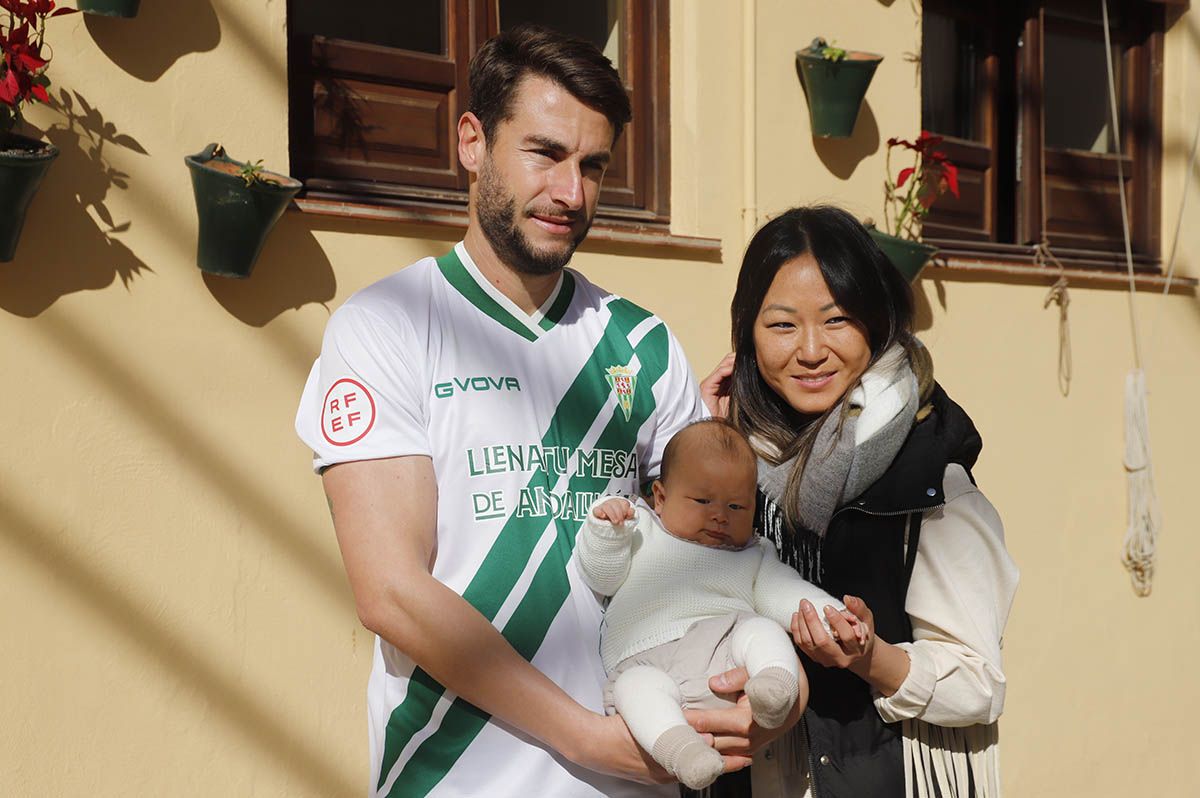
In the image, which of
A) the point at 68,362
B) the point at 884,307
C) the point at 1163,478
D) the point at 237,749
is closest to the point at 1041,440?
the point at 1163,478

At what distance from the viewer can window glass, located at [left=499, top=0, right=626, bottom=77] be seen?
13.5ft

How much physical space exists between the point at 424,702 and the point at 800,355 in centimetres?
98

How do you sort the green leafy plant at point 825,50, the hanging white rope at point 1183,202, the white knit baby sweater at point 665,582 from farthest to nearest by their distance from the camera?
1. the hanging white rope at point 1183,202
2. the green leafy plant at point 825,50
3. the white knit baby sweater at point 665,582

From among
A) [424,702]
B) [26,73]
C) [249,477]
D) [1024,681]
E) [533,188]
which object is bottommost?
[1024,681]

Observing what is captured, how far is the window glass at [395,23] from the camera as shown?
387 cm

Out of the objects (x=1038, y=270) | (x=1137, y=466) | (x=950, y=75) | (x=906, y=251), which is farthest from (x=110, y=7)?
(x=1137, y=466)

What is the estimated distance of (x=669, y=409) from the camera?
232 cm

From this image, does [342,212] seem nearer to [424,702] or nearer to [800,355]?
[800,355]

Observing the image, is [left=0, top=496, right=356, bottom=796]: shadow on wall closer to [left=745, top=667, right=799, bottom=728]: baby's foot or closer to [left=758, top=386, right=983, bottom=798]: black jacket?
[left=758, top=386, right=983, bottom=798]: black jacket

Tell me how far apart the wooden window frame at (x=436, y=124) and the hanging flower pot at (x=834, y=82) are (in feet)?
1.76

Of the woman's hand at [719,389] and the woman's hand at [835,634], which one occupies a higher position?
the woman's hand at [719,389]

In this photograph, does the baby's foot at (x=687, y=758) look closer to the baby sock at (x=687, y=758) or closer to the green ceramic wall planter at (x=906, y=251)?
the baby sock at (x=687, y=758)

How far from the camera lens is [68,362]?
309 centimetres

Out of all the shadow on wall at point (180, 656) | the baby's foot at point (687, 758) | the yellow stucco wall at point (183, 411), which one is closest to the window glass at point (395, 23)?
the yellow stucco wall at point (183, 411)
